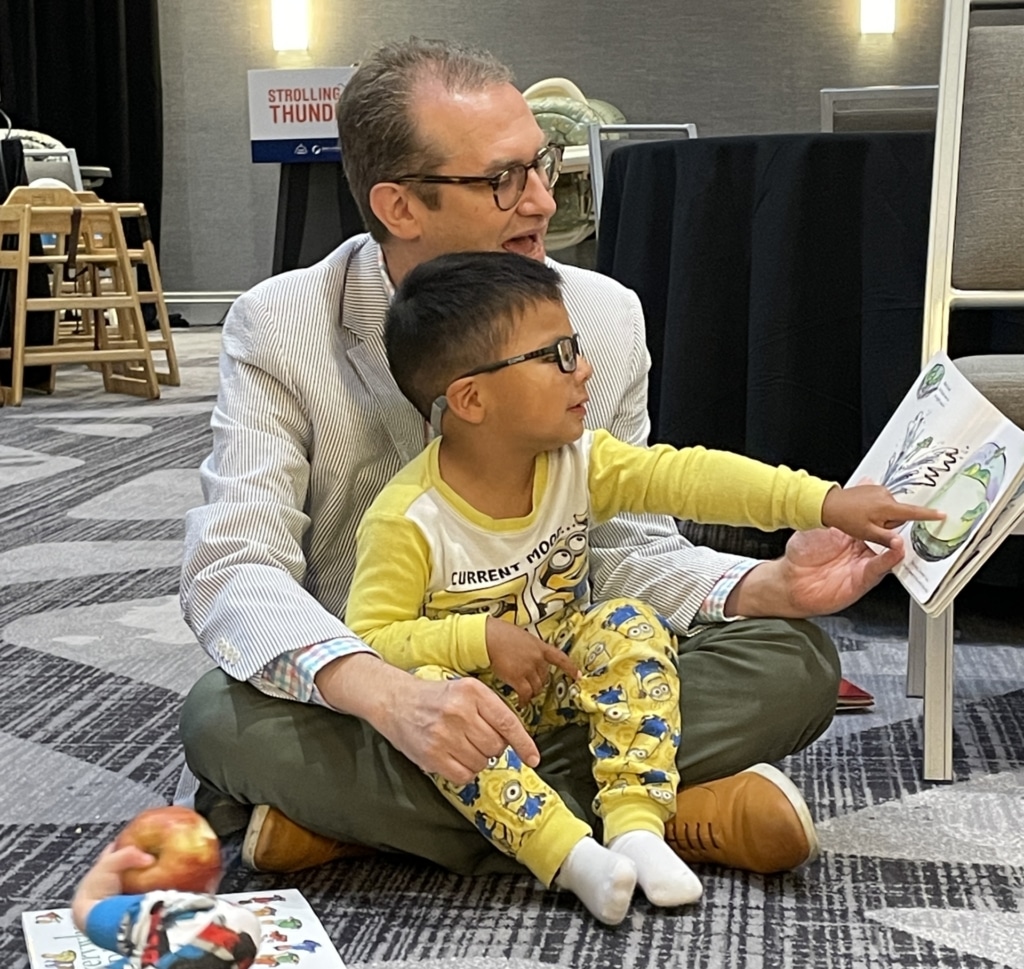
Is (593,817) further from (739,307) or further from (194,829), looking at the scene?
(739,307)

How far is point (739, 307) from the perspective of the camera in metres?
2.27

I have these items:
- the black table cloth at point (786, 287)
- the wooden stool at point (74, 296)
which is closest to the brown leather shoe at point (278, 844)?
the black table cloth at point (786, 287)

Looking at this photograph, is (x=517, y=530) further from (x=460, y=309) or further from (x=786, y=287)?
(x=786, y=287)

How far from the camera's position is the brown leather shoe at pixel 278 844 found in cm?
123

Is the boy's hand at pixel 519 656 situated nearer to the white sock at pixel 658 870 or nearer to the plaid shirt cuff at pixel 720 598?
the white sock at pixel 658 870

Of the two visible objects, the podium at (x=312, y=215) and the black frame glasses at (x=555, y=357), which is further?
the podium at (x=312, y=215)

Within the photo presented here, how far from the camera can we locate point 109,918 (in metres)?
0.92

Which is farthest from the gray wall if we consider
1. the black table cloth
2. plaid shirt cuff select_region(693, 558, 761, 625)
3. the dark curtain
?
plaid shirt cuff select_region(693, 558, 761, 625)

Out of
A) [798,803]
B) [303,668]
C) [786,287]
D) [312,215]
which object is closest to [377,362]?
[303,668]

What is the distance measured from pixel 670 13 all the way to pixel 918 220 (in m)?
5.26

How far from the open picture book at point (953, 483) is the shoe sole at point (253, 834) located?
0.56 metres

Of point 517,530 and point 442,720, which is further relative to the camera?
point 517,530

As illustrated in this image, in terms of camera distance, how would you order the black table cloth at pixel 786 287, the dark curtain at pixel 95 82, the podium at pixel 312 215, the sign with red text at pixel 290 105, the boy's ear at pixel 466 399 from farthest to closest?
the dark curtain at pixel 95 82
the sign with red text at pixel 290 105
the podium at pixel 312 215
the black table cloth at pixel 786 287
the boy's ear at pixel 466 399

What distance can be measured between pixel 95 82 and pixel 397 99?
6.66m
